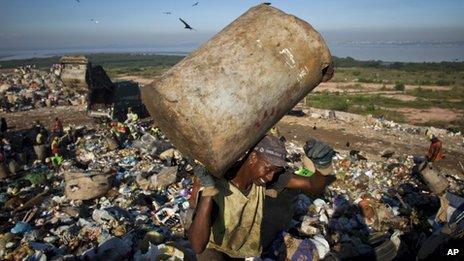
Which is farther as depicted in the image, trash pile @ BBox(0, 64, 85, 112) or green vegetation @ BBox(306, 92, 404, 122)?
green vegetation @ BBox(306, 92, 404, 122)

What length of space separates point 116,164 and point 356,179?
530cm

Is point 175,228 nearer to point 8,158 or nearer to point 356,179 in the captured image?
point 356,179

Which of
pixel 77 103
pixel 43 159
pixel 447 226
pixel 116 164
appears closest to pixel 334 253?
pixel 447 226

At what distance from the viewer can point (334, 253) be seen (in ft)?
14.6

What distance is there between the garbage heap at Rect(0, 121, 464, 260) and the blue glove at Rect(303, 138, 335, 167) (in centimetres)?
122

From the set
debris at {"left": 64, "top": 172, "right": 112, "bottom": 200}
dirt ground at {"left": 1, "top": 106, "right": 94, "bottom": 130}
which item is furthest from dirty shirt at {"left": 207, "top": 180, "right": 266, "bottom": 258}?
dirt ground at {"left": 1, "top": 106, "right": 94, "bottom": 130}

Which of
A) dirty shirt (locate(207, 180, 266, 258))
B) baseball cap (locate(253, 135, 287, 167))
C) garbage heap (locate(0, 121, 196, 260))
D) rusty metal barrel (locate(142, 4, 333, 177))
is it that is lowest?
garbage heap (locate(0, 121, 196, 260))

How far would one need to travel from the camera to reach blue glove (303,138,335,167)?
3.27 meters

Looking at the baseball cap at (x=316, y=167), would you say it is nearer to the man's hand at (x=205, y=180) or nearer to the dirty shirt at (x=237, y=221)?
the dirty shirt at (x=237, y=221)

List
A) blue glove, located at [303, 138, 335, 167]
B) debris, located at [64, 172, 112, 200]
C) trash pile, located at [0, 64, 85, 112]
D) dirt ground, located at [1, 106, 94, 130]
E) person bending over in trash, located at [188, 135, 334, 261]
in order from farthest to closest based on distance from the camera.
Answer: trash pile, located at [0, 64, 85, 112] → dirt ground, located at [1, 106, 94, 130] → debris, located at [64, 172, 112, 200] → blue glove, located at [303, 138, 335, 167] → person bending over in trash, located at [188, 135, 334, 261]

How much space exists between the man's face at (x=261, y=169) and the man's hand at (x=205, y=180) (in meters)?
0.35

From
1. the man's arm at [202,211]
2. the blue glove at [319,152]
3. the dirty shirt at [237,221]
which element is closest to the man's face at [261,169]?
the dirty shirt at [237,221]

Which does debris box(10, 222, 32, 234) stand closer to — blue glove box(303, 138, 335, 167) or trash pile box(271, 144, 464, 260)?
trash pile box(271, 144, 464, 260)

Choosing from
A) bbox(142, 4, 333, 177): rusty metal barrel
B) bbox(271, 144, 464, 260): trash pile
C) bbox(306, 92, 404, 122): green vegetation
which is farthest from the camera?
bbox(306, 92, 404, 122): green vegetation
